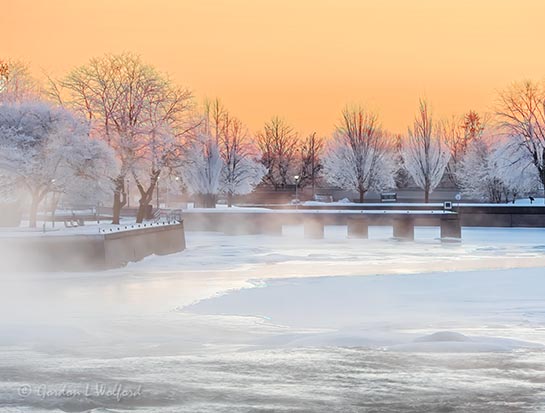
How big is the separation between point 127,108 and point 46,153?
44.1 feet

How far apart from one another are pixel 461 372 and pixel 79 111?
158 ft

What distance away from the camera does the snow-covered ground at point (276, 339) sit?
1298 centimetres

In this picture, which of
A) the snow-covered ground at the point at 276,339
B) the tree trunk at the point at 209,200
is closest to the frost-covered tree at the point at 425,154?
the tree trunk at the point at 209,200

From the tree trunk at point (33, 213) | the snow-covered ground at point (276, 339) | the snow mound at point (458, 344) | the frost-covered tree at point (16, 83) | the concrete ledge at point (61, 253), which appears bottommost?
the snow-covered ground at point (276, 339)

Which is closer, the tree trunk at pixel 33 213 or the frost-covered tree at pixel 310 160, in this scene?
the tree trunk at pixel 33 213

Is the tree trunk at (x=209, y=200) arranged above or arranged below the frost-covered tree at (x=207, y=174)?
below

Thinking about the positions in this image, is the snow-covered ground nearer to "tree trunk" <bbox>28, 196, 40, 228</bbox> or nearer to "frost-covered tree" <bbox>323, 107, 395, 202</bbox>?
"tree trunk" <bbox>28, 196, 40, 228</bbox>

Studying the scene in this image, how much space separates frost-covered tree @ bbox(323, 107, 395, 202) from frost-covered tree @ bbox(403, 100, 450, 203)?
10.1ft

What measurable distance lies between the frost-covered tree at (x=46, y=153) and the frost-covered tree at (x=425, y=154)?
183 feet

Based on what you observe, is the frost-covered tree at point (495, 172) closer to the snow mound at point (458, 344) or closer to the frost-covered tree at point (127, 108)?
the frost-covered tree at point (127, 108)

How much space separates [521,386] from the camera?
13.4m

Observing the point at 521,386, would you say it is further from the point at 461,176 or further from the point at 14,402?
the point at 461,176

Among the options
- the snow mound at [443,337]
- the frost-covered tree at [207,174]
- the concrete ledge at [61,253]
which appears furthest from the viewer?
the frost-covered tree at [207,174]

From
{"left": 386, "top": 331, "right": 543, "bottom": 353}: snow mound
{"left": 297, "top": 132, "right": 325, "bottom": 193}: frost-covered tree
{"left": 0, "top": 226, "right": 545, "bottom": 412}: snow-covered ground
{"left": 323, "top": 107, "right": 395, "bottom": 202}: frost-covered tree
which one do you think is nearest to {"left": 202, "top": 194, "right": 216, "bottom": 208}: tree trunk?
{"left": 323, "top": 107, "right": 395, "bottom": 202}: frost-covered tree
